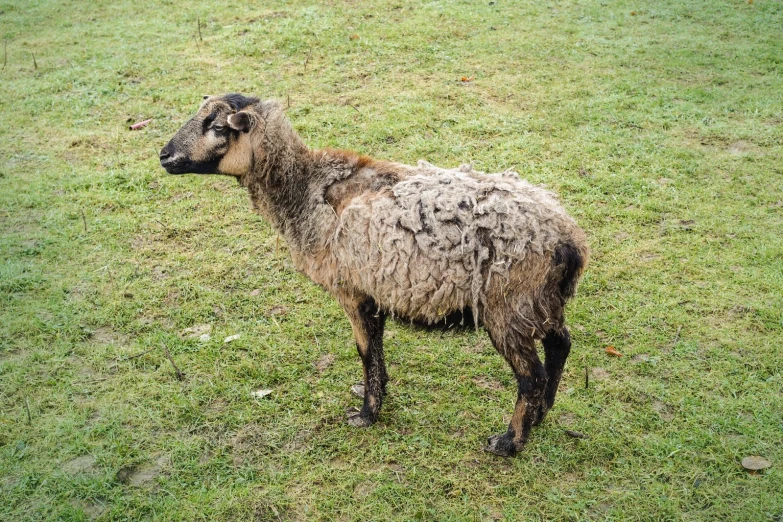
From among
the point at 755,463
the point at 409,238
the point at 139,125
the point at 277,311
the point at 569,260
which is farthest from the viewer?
the point at 139,125

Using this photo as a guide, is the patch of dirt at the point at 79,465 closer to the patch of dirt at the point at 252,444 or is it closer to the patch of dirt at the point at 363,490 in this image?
the patch of dirt at the point at 252,444

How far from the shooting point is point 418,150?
8453 millimetres

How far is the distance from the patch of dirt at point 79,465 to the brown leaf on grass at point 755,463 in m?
4.66

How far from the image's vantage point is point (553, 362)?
492 cm

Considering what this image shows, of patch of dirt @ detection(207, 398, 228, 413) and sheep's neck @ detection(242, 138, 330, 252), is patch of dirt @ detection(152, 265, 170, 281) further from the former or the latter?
sheep's neck @ detection(242, 138, 330, 252)

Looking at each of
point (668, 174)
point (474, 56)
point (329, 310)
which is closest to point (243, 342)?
point (329, 310)

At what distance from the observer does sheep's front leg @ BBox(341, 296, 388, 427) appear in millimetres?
4961

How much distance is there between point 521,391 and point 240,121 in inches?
115

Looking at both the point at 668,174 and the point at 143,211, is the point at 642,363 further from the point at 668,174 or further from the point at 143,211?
the point at 143,211

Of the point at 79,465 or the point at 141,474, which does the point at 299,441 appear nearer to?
the point at 141,474

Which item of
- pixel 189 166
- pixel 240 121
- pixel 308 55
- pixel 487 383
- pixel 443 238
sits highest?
pixel 240 121

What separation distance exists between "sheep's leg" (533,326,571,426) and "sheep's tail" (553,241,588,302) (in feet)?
1.91

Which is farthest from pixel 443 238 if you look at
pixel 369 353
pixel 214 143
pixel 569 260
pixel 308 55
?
pixel 308 55

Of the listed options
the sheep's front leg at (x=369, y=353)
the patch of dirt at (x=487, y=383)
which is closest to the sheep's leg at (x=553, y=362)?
the patch of dirt at (x=487, y=383)
